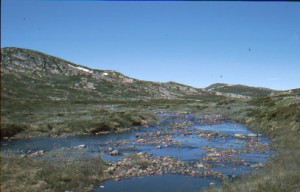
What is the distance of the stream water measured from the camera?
575 inches

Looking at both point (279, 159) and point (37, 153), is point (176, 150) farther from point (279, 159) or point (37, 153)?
point (37, 153)

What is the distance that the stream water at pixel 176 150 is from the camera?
14.6 meters

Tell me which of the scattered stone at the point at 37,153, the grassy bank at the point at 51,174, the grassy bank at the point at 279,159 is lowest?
the scattered stone at the point at 37,153

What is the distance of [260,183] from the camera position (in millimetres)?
11227

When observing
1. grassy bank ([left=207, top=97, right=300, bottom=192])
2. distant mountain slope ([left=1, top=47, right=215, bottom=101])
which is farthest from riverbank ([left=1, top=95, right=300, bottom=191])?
distant mountain slope ([left=1, top=47, right=215, bottom=101])

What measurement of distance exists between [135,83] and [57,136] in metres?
134

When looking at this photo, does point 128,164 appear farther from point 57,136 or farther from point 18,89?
point 18,89

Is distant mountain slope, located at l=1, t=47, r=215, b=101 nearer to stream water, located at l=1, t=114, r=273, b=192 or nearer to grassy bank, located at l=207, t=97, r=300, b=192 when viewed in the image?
stream water, located at l=1, t=114, r=273, b=192

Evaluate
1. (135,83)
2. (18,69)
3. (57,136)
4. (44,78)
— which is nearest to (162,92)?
(135,83)

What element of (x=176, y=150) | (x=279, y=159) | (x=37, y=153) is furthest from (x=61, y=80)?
(x=279, y=159)

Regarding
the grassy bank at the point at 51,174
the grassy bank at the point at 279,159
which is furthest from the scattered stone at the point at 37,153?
the grassy bank at the point at 279,159

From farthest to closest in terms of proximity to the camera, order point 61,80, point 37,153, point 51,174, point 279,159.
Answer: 1. point 61,80
2. point 37,153
3. point 279,159
4. point 51,174

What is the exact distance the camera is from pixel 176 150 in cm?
2233

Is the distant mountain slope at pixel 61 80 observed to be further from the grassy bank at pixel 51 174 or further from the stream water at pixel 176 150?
the grassy bank at pixel 51 174
